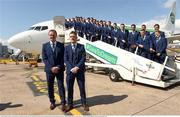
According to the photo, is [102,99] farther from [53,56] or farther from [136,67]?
[136,67]

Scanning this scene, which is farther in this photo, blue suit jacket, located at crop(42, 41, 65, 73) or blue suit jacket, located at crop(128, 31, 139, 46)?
blue suit jacket, located at crop(128, 31, 139, 46)

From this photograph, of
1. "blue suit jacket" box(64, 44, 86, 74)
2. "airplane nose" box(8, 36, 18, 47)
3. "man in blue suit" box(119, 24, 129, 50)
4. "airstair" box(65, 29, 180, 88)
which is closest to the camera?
"blue suit jacket" box(64, 44, 86, 74)

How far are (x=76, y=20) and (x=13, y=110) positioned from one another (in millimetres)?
7910

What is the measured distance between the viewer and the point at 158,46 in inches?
349

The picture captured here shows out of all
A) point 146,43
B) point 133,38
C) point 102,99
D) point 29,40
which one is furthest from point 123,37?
point 29,40

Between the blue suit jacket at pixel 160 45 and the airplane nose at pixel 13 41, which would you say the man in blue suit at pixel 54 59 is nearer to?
the blue suit jacket at pixel 160 45

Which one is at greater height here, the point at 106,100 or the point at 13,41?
the point at 13,41

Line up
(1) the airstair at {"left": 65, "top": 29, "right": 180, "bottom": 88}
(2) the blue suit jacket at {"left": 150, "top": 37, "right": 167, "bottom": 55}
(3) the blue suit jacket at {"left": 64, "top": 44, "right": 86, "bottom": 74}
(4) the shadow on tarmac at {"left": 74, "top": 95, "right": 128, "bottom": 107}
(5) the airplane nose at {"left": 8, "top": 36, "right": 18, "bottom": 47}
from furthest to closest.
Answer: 1. (5) the airplane nose at {"left": 8, "top": 36, "right": 18, "bottom": 47}
2. (2) the blue suit jacket at {"left": 150, "top": 37, "right": 167, "bottom": 55}
3. (1) the airstair at {"left": 65, "top": 29, "right": 180, "bottom": 88}
4. (4) the shadow on tarmac at {"left": 74, "top": 95, "right": 128, "bottom": 107}
5. (3) the blue suit jacket at {"left": 64, "top": 44, "right": 86, "bottom": 74}

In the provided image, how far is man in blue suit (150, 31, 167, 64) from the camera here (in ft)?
28.9

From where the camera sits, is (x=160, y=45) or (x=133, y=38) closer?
(x=160, y=45)

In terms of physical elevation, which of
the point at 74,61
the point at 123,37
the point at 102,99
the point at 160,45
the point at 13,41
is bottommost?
the point at 102,99

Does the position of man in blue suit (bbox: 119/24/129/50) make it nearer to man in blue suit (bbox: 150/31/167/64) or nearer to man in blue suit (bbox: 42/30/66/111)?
man in blue suit (bbox: 150/31/167/64)

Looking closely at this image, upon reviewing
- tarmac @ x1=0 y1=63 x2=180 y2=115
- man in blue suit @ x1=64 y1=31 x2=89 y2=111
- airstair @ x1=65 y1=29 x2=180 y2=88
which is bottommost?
tarmac @ x1=0 y1=63 x2=180 y2=115

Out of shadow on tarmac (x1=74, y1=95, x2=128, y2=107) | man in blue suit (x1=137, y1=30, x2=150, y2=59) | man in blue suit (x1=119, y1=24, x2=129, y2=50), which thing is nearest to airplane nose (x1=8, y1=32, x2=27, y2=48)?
man in blue suit (x1=119, y1=24, x2=129, y2=50)
